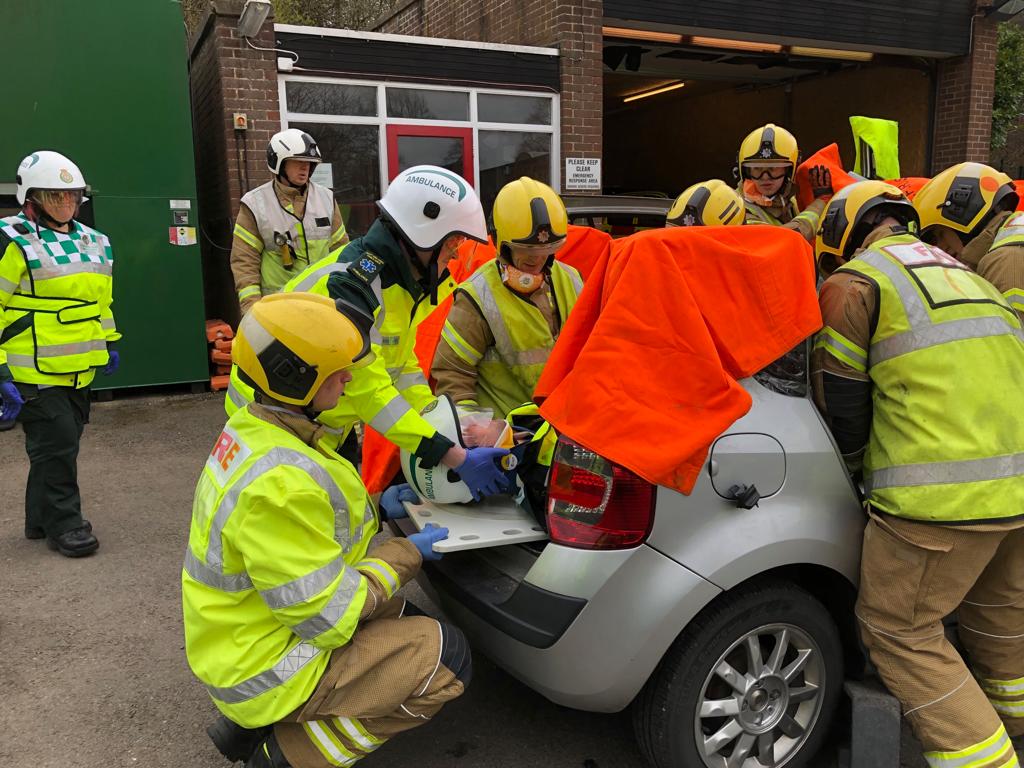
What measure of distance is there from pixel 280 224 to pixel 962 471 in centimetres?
429

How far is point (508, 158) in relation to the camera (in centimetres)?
988

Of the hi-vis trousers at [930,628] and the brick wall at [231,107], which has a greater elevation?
the brick wall at [231,107]

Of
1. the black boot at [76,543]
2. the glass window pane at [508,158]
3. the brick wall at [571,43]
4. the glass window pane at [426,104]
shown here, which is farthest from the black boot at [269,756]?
the brick wall at [571,43]

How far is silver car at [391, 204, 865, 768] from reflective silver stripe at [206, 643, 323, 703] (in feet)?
1.75

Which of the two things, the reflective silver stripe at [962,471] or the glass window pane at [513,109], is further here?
the glass window pane at [513,109]

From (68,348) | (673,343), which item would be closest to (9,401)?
(68,348)

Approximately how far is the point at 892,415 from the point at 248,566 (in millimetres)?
1879

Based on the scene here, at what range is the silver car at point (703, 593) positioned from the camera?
2254 mm

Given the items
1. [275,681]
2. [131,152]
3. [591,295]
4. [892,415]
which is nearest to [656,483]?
[591,295]

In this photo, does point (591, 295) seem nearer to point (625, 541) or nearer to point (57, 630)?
point (625, 541)

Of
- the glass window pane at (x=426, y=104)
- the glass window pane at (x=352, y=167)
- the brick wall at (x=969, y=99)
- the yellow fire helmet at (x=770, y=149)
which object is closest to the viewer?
the yellow fire helmet at (x=770, y=149)

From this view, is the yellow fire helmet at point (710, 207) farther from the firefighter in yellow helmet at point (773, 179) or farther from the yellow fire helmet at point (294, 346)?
the yellow fire helmet at point (294, 346)

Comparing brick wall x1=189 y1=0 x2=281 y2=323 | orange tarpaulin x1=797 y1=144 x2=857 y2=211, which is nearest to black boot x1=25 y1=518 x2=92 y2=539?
brick wall x1=189 y1=0 x2=281 y2=323

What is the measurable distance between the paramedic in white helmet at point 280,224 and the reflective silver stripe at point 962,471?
3.98m
